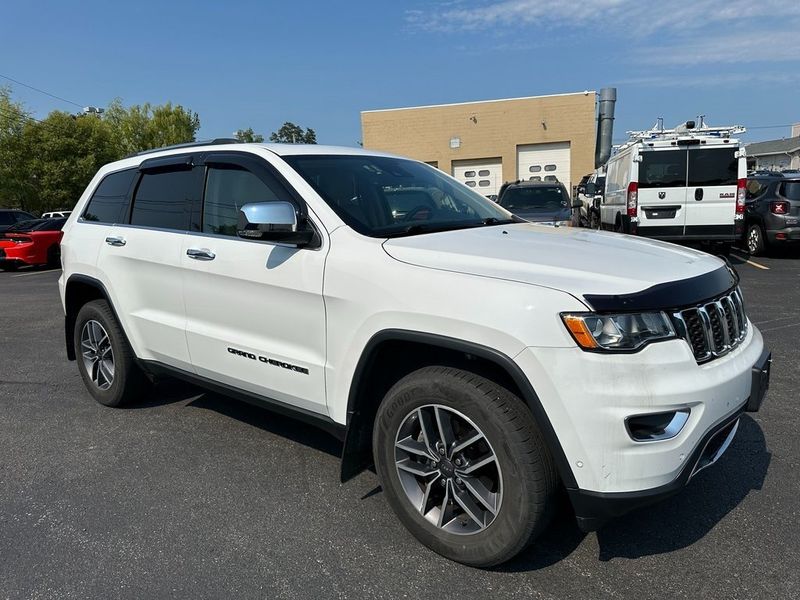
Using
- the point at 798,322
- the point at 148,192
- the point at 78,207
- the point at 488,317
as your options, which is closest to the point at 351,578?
the point at 488,317

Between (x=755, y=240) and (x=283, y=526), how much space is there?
1303 centimetres

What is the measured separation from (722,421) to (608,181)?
1351cm

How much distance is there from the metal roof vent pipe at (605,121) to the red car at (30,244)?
75.4 ft

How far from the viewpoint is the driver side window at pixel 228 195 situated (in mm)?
3459

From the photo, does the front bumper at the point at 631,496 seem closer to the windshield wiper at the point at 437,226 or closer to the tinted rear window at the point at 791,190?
the windshield wiper at the point at 437,226

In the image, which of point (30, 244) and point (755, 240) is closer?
point (755, 240)

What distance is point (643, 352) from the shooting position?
2.21 meters

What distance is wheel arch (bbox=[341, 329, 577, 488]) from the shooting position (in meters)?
2.30

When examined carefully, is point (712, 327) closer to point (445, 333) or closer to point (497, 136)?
point (445, 333)

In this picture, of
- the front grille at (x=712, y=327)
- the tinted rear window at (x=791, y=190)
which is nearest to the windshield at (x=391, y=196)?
the front grille at (x=712, y=327)

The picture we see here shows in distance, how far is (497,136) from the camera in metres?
28.6

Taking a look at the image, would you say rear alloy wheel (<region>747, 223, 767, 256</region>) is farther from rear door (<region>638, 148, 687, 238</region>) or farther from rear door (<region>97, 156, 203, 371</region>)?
rear door (<region>97, 156, 203, 371</region>)

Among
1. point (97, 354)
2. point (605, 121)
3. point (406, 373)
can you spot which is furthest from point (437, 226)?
point (605, 121)

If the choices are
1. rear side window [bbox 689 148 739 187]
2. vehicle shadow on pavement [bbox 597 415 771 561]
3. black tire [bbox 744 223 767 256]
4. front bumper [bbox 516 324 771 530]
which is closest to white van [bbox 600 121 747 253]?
rear side window [bbox 689 148 739 187]
